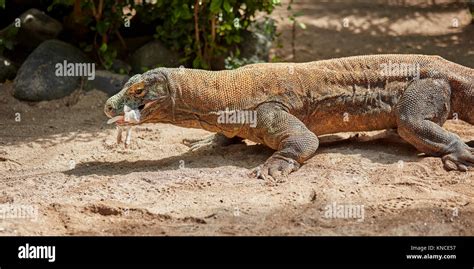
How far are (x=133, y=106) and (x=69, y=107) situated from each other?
290cm

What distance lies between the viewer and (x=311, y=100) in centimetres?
727

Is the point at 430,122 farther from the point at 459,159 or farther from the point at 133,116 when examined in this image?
the point at 133,116

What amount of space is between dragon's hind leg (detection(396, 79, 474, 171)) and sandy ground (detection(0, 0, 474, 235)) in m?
0.16

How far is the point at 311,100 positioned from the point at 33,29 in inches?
205

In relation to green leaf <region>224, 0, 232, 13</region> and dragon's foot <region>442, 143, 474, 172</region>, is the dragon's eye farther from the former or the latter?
dragon's foot <region>442, 143, 474, 172</region>

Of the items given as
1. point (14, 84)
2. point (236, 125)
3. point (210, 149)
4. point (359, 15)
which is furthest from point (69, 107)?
point (359, 15)

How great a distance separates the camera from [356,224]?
17.7 feet

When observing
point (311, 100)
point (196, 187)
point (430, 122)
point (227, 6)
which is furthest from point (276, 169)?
point (227, 6)

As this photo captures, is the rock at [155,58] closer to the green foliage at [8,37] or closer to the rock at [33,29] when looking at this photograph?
the rock at [33,29]

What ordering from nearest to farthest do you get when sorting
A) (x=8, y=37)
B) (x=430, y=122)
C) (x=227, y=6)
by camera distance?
1. (x=430, y=122)
2. (x=227, y=6)
3. (x=8, y=37)

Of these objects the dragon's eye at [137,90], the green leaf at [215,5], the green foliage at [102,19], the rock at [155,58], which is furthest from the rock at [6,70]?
the dragon's eye at [137,90]

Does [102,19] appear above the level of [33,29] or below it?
above

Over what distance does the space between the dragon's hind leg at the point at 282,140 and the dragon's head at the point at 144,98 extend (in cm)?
97

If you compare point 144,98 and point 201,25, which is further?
point 201,25
